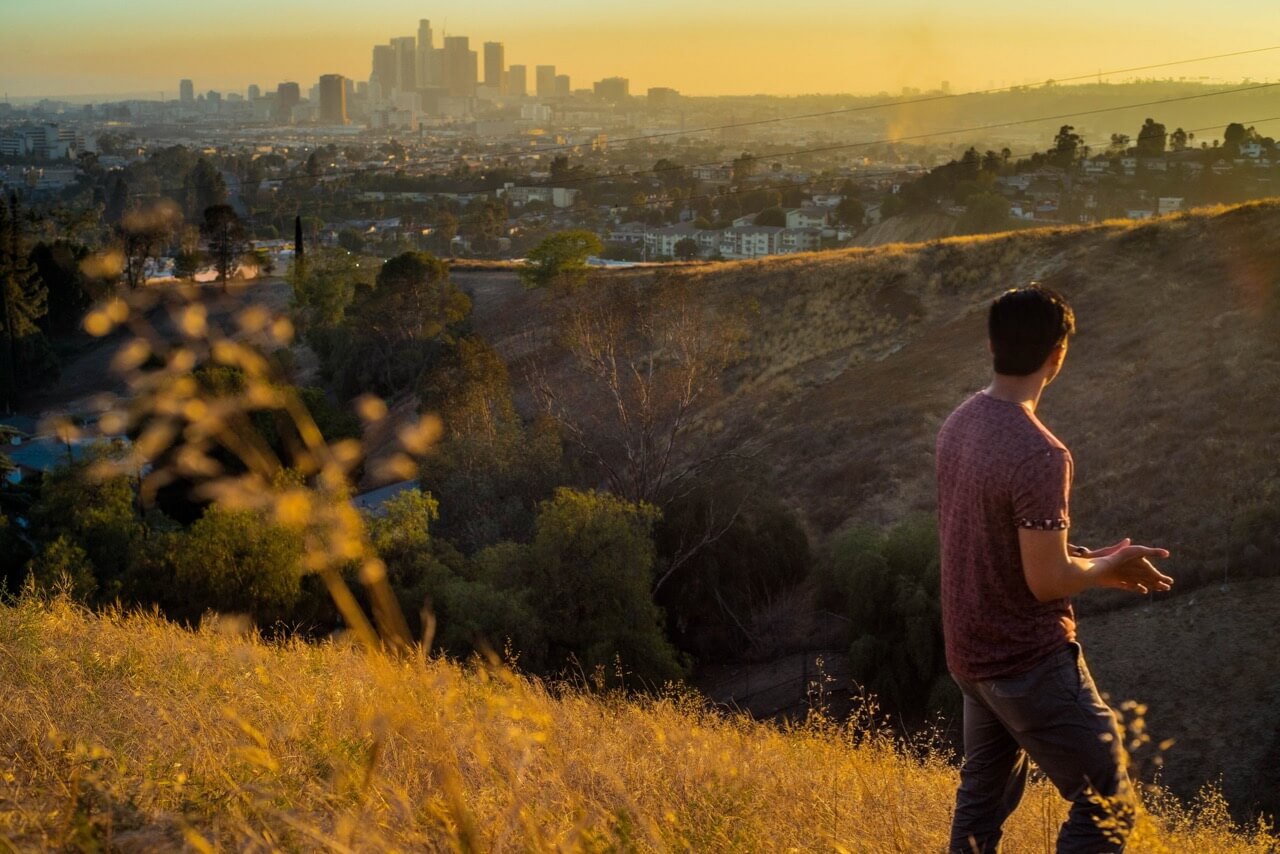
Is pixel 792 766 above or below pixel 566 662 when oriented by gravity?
above

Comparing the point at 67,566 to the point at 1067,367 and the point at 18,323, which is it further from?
the point at 18,323

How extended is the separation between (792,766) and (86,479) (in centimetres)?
1596

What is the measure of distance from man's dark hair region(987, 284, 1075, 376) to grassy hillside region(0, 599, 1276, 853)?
107cm

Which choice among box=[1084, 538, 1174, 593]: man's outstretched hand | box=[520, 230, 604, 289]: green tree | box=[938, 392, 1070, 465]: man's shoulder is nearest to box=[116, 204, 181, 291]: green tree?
box=[520, 230, 604, 289]: green tree

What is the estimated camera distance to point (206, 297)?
159 ft

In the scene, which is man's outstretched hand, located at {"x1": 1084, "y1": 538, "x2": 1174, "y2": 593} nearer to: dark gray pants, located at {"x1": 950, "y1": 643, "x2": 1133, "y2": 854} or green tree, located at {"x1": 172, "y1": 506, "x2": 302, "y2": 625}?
dark gray pants, located at {"x1": 950, "y1": 643, "x2": 1133, "y2": 854}

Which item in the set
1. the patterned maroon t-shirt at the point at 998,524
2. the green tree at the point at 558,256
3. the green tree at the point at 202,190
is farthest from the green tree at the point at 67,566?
the green tree at the point at 202,190

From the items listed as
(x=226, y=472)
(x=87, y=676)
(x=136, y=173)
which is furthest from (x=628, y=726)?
(x=136, y=173)

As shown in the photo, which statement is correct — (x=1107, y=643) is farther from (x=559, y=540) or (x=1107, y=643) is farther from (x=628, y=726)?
(x=628, y=726)

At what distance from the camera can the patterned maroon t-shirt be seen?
2609mm

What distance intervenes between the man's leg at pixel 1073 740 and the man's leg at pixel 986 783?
21 centimetres

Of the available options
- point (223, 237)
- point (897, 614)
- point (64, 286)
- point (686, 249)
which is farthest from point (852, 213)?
point (897, 614)

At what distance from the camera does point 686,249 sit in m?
66.9

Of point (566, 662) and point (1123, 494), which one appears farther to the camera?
point (1123, 494)
